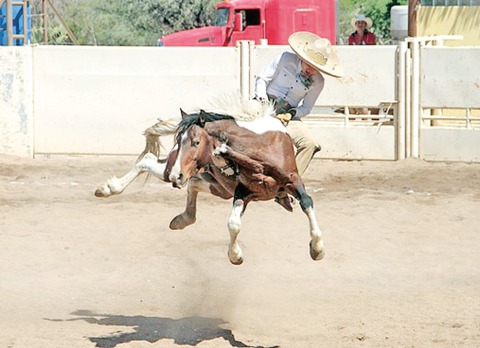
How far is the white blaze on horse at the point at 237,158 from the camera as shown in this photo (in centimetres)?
678

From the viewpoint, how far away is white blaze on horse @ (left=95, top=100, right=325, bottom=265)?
6.78 meters

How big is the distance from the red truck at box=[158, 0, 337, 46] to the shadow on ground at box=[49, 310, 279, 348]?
14.3 meters

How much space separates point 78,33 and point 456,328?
1144 inches

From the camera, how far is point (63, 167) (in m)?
14.4

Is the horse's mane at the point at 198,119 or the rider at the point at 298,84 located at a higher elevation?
the rider at the point at 298,84

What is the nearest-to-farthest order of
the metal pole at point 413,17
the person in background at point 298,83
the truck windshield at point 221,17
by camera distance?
the person in background at point 298,83 < the metal pole at point 413,17 < the truck windshield at point 221,17

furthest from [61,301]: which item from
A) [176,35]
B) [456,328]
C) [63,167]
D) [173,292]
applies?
[176,35]

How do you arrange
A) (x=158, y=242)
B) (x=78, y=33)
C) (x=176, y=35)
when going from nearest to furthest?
(x=158, y=242), (x=176, y=35), (x=78, y=33)

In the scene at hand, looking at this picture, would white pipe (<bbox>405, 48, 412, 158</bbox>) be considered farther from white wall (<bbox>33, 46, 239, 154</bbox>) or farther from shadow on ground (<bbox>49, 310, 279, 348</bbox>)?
shadow on ground (<bbox>49, 310, 279, 348</bbox>)

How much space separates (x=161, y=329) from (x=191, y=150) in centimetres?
130

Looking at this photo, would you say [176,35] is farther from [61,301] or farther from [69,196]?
[61,301]

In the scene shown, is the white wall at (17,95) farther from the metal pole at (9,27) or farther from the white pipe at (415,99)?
the metal pole at (9,27)

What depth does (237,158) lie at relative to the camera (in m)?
6.80

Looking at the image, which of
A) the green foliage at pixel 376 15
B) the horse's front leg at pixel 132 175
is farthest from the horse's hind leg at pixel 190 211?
the green foliage at pixel 376 15
